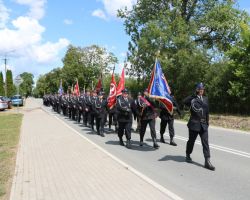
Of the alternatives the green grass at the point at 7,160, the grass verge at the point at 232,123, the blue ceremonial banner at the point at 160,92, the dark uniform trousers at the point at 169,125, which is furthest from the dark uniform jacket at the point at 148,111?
the grass verge at the point at 232,123

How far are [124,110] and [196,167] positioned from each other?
412 centimetres

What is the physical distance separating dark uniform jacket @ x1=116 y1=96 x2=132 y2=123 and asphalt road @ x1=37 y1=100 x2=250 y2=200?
869mm

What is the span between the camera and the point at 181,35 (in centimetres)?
2822

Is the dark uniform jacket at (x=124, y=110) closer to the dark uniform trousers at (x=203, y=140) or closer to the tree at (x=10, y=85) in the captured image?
the dark uniform trousers at (x=203, y=140)

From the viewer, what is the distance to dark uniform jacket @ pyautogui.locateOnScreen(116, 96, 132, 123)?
12492 mm

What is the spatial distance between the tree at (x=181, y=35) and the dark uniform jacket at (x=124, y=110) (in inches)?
545

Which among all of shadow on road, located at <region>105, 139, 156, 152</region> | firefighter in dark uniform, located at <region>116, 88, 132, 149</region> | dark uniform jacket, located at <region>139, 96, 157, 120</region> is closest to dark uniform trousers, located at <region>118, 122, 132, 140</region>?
firefighter in dark uniform, located at <region>116, 88, 132, 149</region>

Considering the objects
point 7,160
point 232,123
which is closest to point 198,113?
point 7,160

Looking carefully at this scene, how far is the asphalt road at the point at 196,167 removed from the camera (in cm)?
679

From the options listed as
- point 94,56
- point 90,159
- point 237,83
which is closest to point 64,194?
point 90,159

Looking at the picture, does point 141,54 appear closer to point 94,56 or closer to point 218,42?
point 218,42

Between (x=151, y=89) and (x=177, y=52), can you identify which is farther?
Answer: (x=177, y=52)

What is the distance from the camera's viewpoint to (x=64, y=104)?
28.9m

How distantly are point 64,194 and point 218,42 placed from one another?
97.5 ft
